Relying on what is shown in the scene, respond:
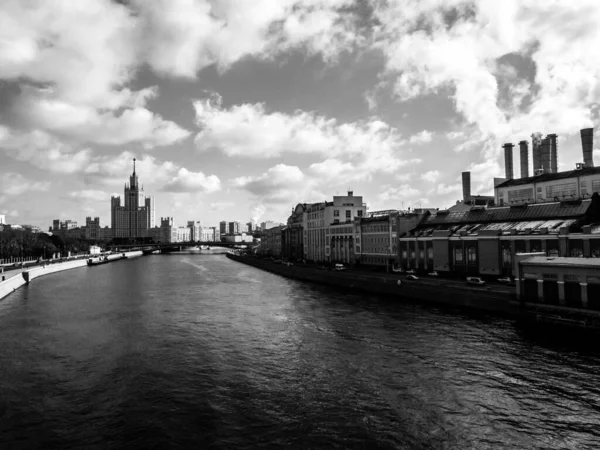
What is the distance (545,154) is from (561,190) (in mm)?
23536

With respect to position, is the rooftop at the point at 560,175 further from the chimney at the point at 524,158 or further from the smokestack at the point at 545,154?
the chimney at the point at 524,158

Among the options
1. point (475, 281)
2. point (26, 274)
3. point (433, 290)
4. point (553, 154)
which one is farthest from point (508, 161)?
point (26, 274)

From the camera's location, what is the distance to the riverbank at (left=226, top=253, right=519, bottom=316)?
152 ft

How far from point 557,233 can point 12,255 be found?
14871 cm

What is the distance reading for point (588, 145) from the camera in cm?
7588

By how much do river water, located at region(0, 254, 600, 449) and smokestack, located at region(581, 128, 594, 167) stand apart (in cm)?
4987

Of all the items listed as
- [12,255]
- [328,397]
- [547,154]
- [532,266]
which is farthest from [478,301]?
[12,255]

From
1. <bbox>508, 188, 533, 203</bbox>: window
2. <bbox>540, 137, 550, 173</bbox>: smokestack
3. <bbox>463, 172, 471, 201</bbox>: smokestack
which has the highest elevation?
<bbox>540, 137, 550, 173</bbox>: smokestack

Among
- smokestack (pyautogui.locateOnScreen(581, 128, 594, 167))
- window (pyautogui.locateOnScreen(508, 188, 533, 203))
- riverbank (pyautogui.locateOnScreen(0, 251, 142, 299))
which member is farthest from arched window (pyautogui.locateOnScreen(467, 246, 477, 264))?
riverbank (pyautogui.locateOnScreen(0, 251, 142, 299))

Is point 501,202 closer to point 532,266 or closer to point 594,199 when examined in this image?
point 594,199

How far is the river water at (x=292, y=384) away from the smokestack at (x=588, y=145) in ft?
164

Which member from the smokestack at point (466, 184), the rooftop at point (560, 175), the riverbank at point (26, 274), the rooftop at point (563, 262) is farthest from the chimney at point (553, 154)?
the riverbank at point (26, 274)

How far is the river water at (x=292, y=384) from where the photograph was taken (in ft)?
63.1

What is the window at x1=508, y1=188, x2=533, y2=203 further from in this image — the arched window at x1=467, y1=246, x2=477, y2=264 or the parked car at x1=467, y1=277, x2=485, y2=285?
the parked car at x1=467, y1=277, x2=485, y2=285
